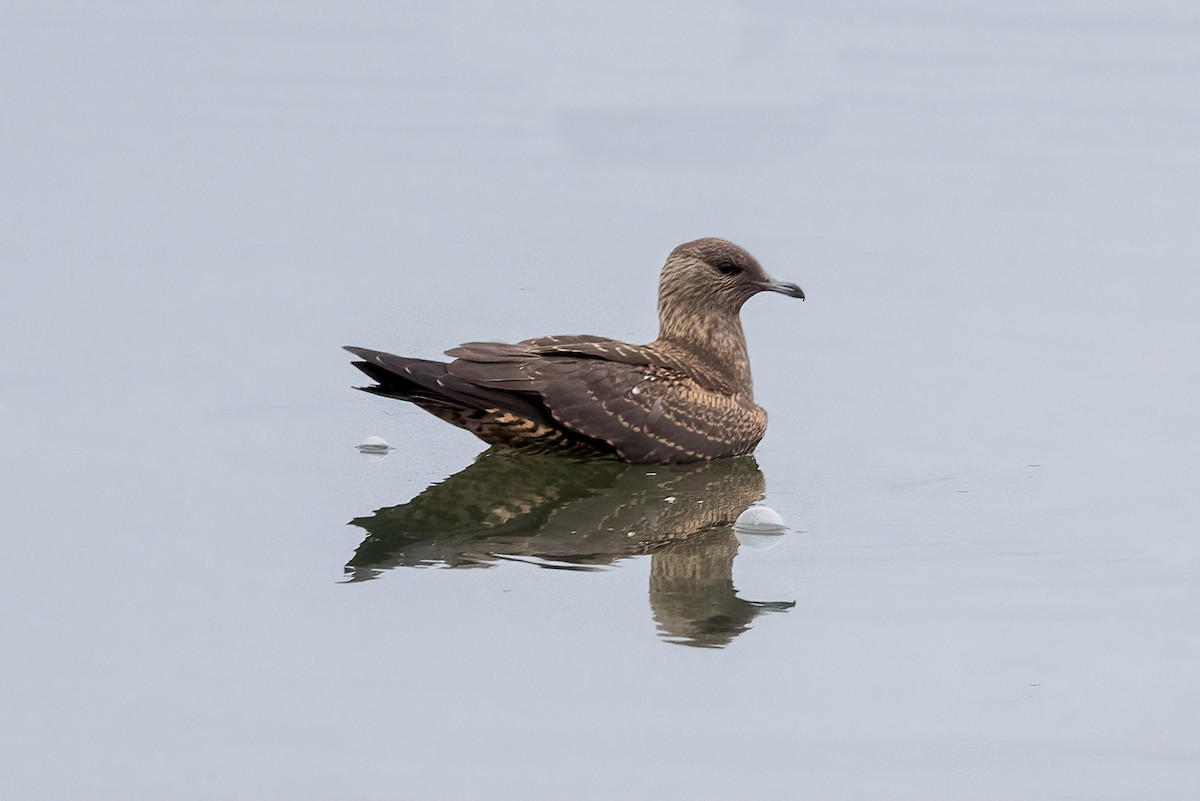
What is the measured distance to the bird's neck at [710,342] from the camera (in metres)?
10.2

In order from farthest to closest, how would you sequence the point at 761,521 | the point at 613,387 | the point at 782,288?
the point at 782,288, the point at 613,387, the point at 761,521

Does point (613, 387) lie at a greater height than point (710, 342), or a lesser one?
lesser

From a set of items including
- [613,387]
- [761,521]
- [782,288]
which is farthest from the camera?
[782,288]

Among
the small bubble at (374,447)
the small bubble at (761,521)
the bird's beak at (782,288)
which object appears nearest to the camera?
the small bubble at (761,521)

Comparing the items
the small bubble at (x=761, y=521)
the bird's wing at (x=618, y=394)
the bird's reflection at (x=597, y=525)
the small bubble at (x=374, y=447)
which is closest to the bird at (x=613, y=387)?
the bird's wing at (x=618, y=394)

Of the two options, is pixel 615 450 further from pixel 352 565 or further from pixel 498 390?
pixel 352 565

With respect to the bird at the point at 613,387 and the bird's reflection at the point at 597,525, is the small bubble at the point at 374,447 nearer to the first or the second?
the bird at the point at 613,387

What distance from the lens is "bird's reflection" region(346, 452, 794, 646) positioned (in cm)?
796

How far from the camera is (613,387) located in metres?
9.59

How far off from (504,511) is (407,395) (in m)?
0.88

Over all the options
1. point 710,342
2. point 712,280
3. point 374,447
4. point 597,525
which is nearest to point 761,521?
point 597,525

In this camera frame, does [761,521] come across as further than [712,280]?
No

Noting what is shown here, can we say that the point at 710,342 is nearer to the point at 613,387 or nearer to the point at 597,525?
the point at 613,387

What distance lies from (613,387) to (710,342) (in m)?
0.87
